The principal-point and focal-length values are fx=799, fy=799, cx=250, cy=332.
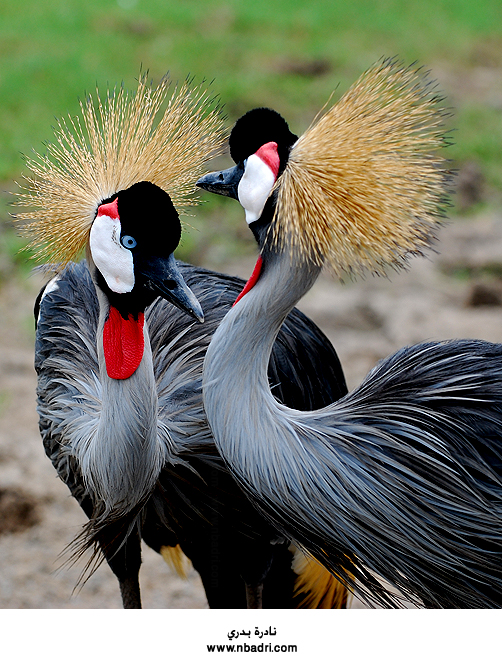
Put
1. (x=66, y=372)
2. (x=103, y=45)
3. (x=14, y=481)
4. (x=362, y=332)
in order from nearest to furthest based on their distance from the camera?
(x=66, y=372) < (x=14, y=481) < (x=362, y=332) < (x=103, y=45)

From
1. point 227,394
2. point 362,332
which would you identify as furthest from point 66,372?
point 362,332

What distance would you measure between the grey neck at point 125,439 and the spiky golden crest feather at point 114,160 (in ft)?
0.27

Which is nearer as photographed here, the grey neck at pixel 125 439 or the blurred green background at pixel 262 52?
the grey neck at pixel 125 439

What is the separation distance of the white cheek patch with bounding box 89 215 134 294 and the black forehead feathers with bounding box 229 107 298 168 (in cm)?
17

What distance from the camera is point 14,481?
5.80 ft

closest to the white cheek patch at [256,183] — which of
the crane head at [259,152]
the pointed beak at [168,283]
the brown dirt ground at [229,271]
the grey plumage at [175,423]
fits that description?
the crane head at [259,152]

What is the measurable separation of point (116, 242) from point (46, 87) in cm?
263

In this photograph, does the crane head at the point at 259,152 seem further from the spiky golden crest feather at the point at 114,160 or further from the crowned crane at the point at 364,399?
the spiky golden crest feather at the point at 114,160

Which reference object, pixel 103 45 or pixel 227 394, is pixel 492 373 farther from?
pixel 103 45

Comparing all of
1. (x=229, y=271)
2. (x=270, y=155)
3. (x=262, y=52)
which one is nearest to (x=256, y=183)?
(x=270, y=155)

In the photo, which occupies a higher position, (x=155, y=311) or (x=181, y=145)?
(x=181, y=145)

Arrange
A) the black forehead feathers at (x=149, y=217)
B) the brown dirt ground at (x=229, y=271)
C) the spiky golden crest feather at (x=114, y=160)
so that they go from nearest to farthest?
the black forehead feathers at (x=149, y=217)
the spiky golden crest feather at (x=114, y=160)
the brown dirt ground at (x=229, y=271)

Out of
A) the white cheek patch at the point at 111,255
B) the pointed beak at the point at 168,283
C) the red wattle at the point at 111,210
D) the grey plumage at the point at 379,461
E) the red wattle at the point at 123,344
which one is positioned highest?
the red wattle at the point at 111,210

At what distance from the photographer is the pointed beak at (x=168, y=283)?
895 mm
